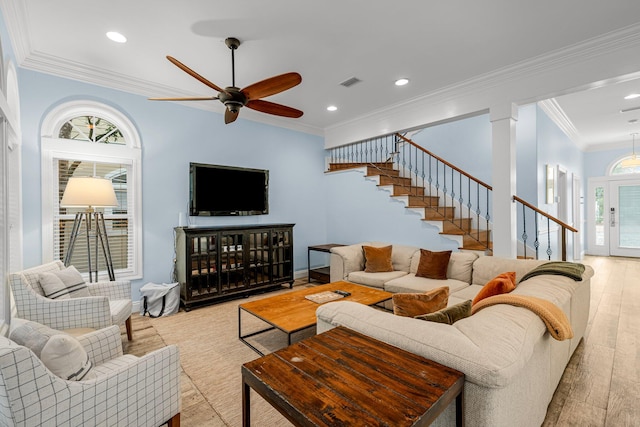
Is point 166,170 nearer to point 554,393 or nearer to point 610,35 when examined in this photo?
point 554,393

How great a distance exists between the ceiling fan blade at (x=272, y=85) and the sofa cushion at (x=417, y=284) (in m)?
2.57

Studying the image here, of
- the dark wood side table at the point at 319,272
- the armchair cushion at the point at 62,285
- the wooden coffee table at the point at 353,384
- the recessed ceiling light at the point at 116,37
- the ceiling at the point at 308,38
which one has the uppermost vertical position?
the recessed ceiling light at the point at 116,37

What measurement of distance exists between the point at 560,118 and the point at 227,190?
6.18 meters

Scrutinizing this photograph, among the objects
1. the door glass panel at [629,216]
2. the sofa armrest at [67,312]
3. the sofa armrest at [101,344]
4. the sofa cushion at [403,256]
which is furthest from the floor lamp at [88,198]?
the door glass panel at [629,216]

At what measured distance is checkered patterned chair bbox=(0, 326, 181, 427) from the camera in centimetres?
110

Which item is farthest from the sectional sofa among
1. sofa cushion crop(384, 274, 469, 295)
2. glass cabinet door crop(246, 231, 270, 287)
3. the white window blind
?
the white window blind

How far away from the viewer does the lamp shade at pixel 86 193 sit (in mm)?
2990

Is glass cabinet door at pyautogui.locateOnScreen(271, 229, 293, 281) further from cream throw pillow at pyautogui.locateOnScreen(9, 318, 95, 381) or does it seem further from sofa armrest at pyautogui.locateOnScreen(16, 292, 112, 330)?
cream throw pillow at pyautogui.locateOnScreen(9, 318, 95, 381)

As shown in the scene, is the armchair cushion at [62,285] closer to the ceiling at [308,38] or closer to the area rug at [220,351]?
the area rug at [220,351]

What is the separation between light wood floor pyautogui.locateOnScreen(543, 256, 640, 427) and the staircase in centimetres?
143

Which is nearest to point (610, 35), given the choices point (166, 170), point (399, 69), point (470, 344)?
point (399, 69)

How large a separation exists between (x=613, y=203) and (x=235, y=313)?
31.8 feet

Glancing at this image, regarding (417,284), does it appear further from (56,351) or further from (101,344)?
(56,351)

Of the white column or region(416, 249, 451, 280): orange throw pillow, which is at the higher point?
the white column
